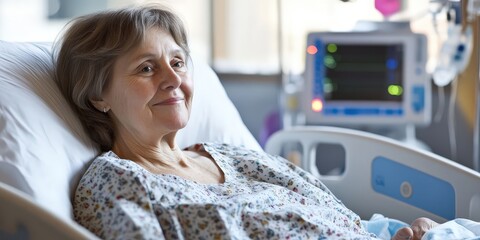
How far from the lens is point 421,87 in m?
3.49

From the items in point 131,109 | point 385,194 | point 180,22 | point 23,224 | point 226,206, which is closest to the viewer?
point 23,224

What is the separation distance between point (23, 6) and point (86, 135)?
284cm

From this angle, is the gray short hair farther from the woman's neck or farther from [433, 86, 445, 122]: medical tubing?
[433, 86, 445, 122]: medical tubing

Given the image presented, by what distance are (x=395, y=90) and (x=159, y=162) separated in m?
1.79

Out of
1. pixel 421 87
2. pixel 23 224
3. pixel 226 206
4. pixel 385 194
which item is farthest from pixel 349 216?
pixel 421 87

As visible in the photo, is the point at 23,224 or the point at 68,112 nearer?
the point at 23,224

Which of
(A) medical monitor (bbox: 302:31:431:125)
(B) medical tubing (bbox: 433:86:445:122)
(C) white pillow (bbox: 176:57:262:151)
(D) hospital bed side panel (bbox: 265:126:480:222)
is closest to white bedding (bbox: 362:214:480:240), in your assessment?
(D) hospital bed side panel (bbox: 265:126:480:222)

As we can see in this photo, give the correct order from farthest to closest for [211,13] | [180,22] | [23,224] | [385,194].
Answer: [211,13] < [385,194] < [180,22] < [23,224]

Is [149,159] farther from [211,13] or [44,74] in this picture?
[211,13]

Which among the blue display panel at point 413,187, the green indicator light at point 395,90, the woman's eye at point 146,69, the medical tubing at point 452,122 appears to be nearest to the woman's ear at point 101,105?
the woman's eye at point 146,69

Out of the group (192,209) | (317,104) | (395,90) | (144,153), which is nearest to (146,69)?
(144,153)

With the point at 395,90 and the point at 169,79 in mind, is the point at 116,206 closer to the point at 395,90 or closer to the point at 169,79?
the point at 169,79

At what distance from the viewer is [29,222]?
1473 millimetres

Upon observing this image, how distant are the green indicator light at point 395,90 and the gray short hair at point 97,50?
169 cm
